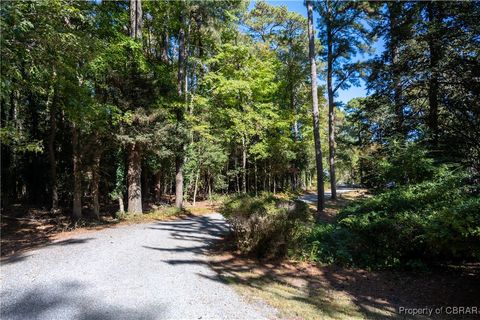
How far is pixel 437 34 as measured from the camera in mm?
9492

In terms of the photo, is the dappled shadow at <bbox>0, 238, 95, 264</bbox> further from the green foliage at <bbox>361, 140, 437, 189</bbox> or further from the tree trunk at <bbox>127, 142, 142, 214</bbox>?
the green foliage at <bbox>361, 140, 437, 189</bbox>

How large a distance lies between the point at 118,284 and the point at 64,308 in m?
0.86

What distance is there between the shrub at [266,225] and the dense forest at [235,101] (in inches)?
57.0

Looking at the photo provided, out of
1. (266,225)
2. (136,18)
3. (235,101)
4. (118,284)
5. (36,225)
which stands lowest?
(36,225)

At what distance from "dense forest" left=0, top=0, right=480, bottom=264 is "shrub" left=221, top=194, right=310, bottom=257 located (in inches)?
57.0

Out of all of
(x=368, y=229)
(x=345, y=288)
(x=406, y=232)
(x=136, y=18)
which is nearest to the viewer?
(x=345, y=288)

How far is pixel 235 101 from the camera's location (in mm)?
17609

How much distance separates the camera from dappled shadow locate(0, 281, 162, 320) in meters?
3.74

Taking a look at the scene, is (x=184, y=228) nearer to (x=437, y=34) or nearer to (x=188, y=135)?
(x=188, y=135)

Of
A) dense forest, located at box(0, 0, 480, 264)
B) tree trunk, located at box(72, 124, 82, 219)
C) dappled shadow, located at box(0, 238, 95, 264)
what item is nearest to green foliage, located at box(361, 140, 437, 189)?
dense forest, located at box(0, 0, 480, 264)

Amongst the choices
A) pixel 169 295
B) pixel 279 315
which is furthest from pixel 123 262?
pixel 279 315

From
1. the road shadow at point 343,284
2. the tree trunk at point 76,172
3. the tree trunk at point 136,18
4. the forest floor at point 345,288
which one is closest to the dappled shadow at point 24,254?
the road shadow at point 343,284

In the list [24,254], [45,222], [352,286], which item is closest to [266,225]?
[352,286]

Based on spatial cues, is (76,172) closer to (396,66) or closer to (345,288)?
(345,288)
